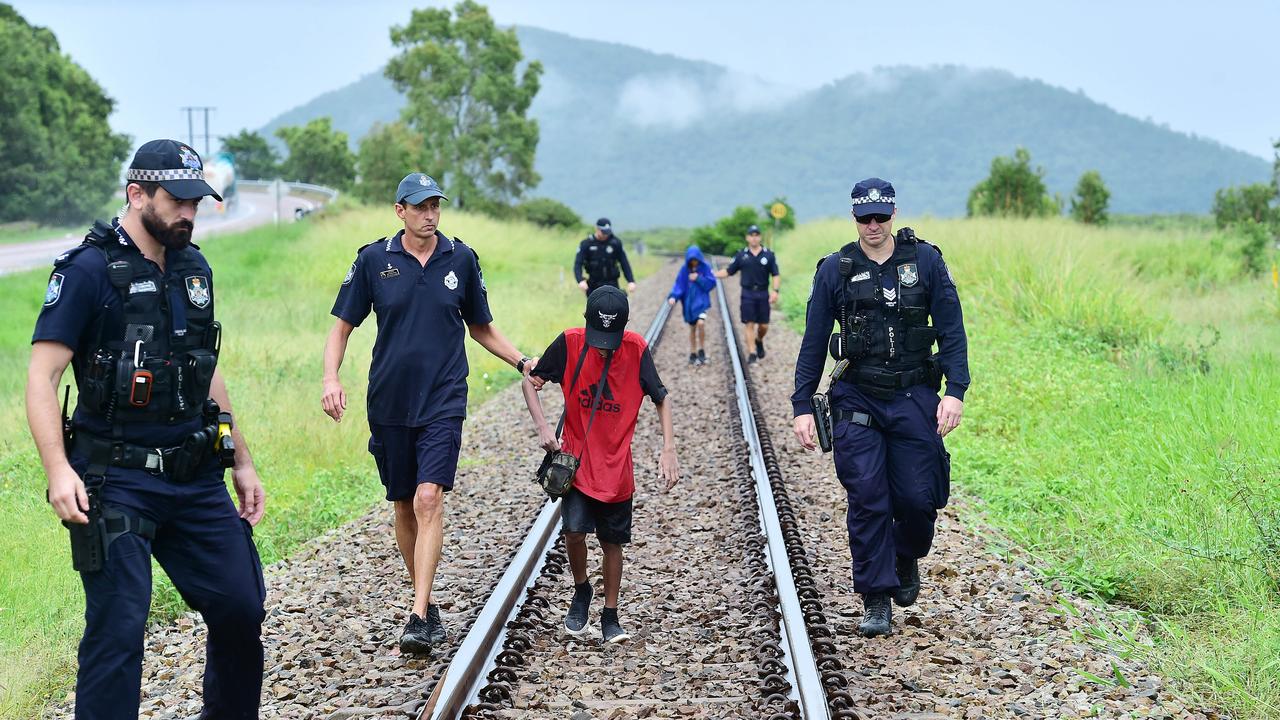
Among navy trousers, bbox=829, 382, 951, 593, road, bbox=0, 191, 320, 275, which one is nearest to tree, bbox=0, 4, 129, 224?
road, bbox=0, 191, 320, 275

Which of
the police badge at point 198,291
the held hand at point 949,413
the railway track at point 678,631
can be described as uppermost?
the police badge at point 198,291

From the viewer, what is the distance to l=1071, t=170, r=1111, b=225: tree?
4144 centimetres

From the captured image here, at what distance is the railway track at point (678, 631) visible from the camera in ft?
16.1

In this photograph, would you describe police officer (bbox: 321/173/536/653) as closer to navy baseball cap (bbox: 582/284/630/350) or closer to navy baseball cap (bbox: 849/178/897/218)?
navy baseball cap (bbox: 582/284/630/350)

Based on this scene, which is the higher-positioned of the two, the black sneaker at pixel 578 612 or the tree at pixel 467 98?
the tree at pixel 467 98

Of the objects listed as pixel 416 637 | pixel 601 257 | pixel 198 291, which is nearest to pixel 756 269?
pixel 601 257

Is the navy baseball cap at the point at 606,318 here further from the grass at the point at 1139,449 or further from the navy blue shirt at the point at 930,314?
the grass at the point at 1139,449

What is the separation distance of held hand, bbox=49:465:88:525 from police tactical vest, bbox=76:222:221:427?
0.88 feet

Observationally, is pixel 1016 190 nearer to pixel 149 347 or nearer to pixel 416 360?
pixel 416 360

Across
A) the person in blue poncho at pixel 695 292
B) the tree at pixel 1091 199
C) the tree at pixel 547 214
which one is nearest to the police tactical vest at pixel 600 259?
the person in blue poncho at pixel 695 292

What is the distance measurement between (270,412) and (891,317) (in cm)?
828

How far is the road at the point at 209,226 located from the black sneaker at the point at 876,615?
1060 centimetres

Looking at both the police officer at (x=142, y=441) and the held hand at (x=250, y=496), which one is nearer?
the police officer at (x=142, y=441)

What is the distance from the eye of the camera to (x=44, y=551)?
762 centimetres
